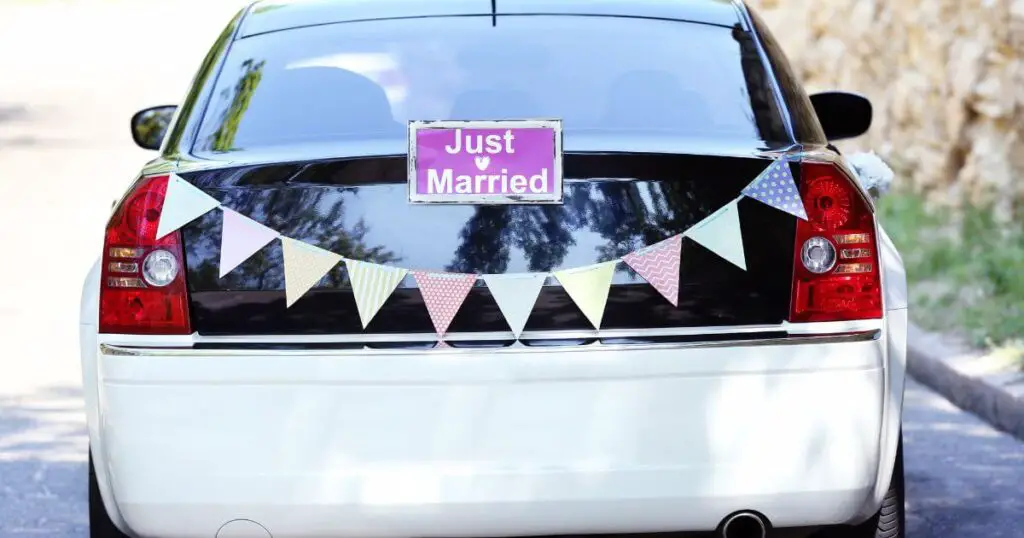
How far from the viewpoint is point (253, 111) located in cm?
470

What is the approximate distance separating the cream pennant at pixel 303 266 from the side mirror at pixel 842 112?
235 cm

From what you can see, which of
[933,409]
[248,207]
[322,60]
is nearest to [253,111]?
[322,60]

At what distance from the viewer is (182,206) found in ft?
13.3

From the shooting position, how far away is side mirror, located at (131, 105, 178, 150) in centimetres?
610

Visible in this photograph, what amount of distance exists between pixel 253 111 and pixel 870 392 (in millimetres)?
1707

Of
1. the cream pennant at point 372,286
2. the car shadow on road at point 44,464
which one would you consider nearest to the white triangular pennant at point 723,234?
the cream pennant at point 372,286

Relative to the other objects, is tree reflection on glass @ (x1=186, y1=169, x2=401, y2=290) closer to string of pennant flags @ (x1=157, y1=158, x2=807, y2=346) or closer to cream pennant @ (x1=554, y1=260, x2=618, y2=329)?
string of pennant flags @ (x1=157, y1=158, x2=807, y2=346)

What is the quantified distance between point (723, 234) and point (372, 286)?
751mm

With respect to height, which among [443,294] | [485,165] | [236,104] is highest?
[236,104]

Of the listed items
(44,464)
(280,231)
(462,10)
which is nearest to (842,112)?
(462,10)

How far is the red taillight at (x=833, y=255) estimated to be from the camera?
13.2ft

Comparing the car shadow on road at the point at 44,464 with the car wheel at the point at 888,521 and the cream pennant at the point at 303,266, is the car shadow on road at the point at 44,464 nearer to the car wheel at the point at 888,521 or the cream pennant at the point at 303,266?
the cream pennant at the point at 303,266

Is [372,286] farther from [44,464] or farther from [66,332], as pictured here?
[66,332]

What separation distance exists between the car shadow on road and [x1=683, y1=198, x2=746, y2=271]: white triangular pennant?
2.51m
